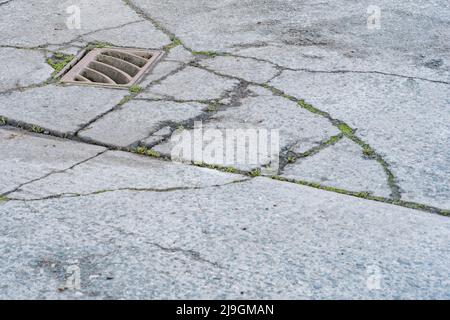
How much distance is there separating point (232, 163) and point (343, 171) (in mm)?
503

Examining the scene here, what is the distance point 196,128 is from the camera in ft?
11.8

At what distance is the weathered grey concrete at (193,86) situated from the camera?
3969mm

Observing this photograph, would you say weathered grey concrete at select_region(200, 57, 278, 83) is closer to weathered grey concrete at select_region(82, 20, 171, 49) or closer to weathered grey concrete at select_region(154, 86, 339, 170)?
weathered grey concrete at select_region(154, 86, 339, 170)

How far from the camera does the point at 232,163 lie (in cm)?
330

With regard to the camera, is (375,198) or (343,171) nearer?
(375,198)

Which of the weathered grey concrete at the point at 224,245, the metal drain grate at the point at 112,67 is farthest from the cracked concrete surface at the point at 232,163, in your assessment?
the metal drain grate at the point at 112,67

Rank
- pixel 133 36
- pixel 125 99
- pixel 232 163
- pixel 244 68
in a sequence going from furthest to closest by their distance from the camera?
pixel 133 36 < pixel 244 68 < pixel 125 99 < pixel 232 163

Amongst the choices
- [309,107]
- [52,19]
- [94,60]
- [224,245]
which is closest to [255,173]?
[224,245]

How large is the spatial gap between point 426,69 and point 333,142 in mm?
1148

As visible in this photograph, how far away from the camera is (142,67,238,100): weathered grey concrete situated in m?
3.97

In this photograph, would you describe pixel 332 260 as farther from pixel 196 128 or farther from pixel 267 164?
pixel 196 128

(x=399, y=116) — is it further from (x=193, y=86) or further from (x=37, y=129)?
(x=37, y=129)

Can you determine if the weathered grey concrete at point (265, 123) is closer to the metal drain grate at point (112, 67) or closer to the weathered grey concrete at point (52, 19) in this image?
the metal drain grate at point (112, 67)

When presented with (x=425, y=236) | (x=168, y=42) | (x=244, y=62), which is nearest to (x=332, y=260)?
(x=425, y=236)
